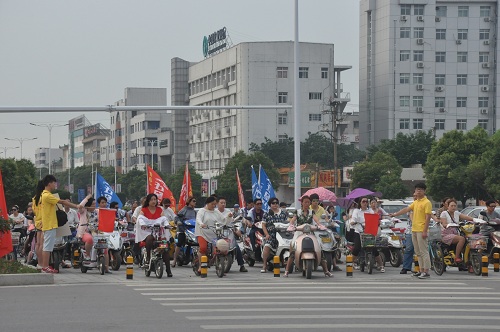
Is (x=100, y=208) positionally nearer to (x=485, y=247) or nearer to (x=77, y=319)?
(x=485, y=247)

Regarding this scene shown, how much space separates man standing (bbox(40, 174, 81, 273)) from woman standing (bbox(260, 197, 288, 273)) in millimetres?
4469

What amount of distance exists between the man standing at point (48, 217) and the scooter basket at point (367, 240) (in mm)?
5962

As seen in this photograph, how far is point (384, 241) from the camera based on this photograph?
71.1 feet

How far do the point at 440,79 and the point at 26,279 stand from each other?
93.4 meters

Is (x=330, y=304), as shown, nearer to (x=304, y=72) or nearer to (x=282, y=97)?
(x=304, y=72)

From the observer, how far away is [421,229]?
1955 centimetres

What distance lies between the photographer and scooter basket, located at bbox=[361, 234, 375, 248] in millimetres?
21172

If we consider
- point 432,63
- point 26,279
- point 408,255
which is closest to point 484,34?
point 432,63

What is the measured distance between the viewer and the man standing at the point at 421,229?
1945cm

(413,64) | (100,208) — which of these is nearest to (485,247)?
(100,208)

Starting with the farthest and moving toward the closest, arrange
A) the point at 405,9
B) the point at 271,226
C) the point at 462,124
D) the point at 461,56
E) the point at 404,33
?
the point at 462,124 < the point at 461,56 < the point at 404,33 < the point at 405,9 < the point at 271,226

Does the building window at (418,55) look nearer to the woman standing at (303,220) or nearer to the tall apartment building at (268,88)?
the tall apartment building at (268,88)

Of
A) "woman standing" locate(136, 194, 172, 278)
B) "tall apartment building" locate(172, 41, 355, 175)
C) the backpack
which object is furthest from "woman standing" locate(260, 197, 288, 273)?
"tall apartment building" locate(172, 41, 355, 175)

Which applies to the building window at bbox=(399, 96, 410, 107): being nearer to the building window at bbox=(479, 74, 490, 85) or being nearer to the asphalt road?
the building window at bbox=(479, 74, 490, 85)
